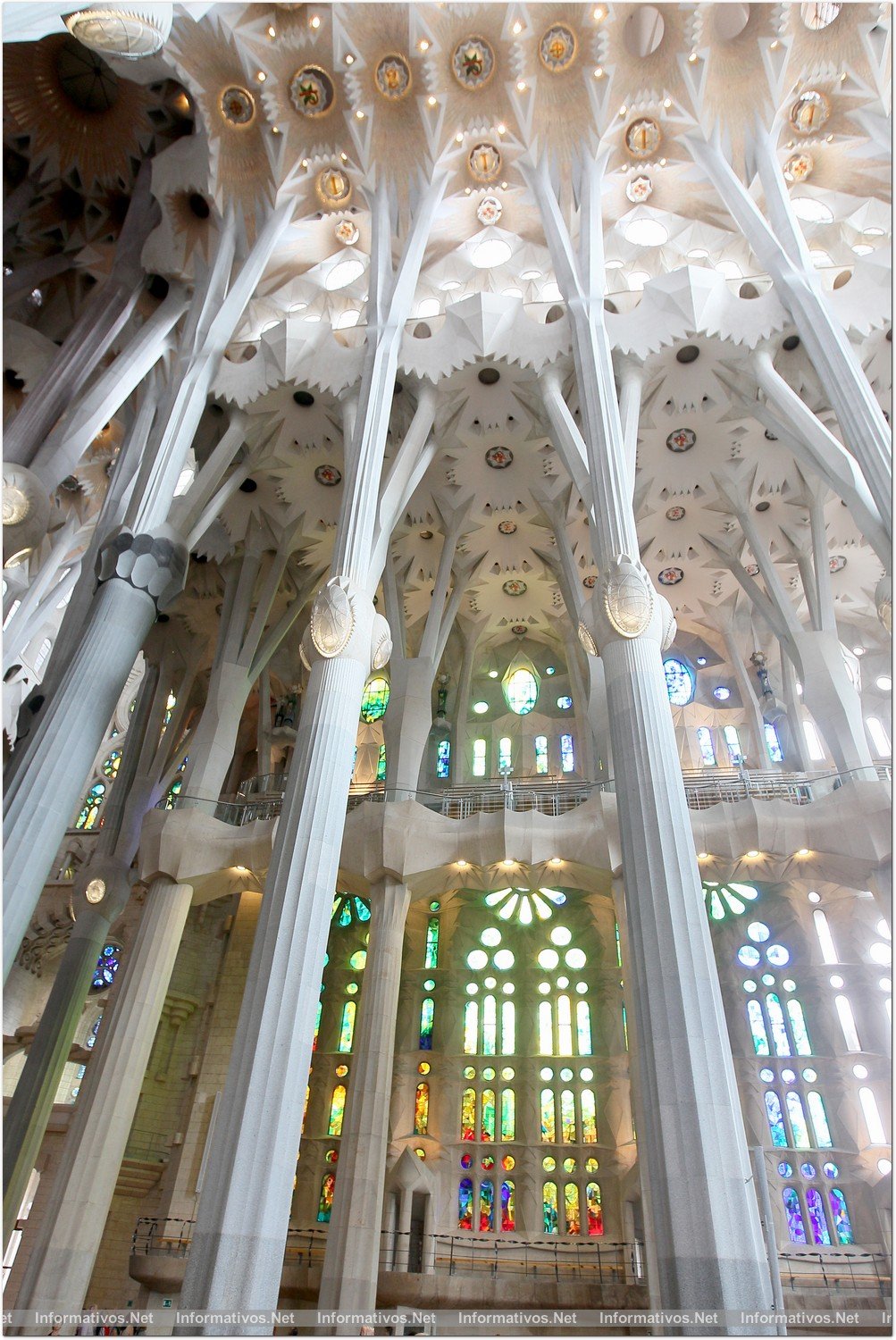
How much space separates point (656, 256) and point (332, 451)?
7.41 metres

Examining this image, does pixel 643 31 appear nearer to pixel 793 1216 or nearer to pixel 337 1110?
pixel 793 1216

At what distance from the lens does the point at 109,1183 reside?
11805 mm

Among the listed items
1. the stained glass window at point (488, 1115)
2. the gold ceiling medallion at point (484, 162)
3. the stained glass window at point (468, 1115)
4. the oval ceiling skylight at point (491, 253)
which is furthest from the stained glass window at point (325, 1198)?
the gold ceiling medallion at point (484, 162)

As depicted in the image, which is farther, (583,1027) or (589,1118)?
(583,1027)

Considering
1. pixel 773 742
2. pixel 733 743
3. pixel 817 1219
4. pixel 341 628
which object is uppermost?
pixel 733 743

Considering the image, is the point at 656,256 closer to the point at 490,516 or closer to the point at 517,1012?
the point at 490,516

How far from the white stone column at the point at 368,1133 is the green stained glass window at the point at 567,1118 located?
518 centimetres

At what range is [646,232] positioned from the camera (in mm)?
16938

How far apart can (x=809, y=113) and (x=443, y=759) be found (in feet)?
49.4

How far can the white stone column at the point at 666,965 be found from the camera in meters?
6.81

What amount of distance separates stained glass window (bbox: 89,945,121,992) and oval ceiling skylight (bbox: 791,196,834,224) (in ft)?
73.2

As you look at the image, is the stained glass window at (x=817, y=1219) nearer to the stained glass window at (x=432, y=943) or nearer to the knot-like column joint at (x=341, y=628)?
the stained glass window at (x=432, y=943)

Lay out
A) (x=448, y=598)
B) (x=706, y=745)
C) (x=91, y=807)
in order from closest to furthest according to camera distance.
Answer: (x=706, y=745)
(x=448, y=598)
(x=91, y=807)

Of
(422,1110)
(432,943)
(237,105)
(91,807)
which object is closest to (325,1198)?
(422,1110)
